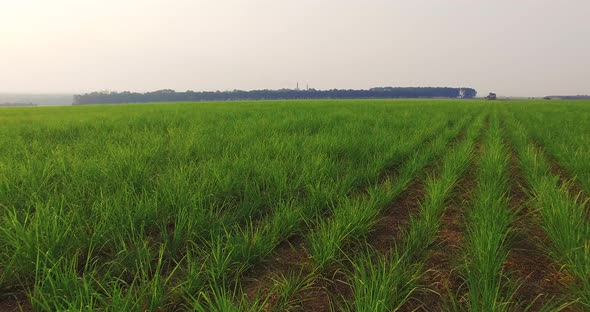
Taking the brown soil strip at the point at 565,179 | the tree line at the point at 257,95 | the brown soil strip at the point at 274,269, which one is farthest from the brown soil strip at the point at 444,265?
the tree line at the point at 257,95

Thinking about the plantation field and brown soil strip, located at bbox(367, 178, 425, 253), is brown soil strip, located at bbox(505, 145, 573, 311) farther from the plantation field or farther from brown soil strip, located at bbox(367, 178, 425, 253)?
brown soil strip, located at bbox(367, 178, 425, 253)

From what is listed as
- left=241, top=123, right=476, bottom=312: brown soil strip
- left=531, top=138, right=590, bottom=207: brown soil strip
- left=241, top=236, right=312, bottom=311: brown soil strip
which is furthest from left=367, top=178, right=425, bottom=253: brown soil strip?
left=531, top=138, right=590, bottom=207: brown soil strip

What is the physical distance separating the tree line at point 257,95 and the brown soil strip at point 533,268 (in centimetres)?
11369

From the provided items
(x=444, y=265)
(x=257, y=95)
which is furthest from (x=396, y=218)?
(x=257, y=95)

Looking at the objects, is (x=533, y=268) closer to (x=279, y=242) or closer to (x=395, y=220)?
(x=395, y=220)

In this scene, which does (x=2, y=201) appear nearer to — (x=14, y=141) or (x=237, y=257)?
(x=237, y=257)

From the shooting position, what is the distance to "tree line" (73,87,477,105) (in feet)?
364

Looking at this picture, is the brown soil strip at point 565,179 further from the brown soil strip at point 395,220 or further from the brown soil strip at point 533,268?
the brown soil strip at point 395,220

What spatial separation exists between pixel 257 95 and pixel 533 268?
131035 mm

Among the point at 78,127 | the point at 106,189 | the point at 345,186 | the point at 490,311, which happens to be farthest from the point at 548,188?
the point at 78,127

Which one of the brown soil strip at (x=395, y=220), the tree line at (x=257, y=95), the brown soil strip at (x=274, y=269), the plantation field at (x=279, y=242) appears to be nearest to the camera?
the plantation field at (x=279, y=242)

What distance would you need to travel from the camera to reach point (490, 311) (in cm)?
144

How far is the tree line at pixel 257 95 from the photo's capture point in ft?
364

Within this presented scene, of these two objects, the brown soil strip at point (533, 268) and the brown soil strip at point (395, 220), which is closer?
the brown soil strip at point (533, 268)
